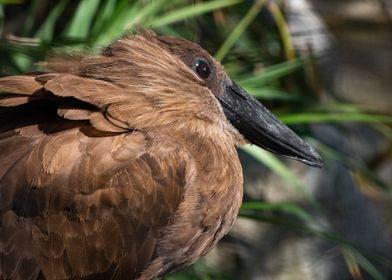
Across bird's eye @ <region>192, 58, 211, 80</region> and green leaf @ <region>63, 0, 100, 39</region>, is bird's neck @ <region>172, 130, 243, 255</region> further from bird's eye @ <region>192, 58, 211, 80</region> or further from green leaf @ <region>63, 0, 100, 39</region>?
green leaf @ <region>63, 0, 100, 39</region>

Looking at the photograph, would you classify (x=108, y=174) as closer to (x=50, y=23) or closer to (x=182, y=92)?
(x=182, y=92)

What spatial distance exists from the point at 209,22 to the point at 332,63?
4.32 feet

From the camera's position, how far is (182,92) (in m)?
4.09

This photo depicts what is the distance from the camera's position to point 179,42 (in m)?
4.18

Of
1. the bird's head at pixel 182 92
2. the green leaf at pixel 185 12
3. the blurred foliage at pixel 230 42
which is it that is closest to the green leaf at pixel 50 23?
the blurred foliage at pixel 230 42

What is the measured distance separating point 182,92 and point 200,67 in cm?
13

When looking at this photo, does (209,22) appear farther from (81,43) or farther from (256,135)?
(256,135)

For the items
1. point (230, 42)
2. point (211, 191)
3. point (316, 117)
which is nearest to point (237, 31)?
point (230, 42)

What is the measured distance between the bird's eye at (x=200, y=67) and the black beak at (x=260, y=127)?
14 centimetres

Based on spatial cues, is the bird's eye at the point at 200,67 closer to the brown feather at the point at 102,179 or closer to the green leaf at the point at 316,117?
the brown feather at the point at 102,179

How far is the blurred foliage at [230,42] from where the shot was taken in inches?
200

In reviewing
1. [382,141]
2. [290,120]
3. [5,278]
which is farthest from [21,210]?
[382,141]

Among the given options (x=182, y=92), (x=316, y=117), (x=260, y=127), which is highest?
(x=182, y=92)

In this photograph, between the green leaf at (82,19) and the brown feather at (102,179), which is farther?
the green leaf at (82,19)
